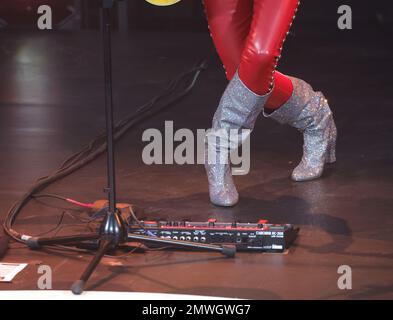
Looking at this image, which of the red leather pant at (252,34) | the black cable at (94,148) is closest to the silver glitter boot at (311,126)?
the red leather pant at (252,34)

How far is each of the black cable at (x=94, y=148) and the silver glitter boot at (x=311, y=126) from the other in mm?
884

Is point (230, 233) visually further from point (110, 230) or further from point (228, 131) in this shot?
point (228, 131)

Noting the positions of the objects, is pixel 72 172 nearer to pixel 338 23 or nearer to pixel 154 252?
pixel 154 252

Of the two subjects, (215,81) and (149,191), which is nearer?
(149,191)

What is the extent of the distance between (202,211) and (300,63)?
313 centimetres

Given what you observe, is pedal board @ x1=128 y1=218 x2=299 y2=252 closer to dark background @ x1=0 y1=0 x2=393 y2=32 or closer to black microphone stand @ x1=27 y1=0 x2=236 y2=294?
black microphone stand @ x1=27 y1=0 x2=236 y2=294

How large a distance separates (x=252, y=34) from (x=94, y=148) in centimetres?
131

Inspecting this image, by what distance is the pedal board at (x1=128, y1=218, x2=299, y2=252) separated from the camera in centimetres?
279

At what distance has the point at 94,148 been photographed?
4.08m

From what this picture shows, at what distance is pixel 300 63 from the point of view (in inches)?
242

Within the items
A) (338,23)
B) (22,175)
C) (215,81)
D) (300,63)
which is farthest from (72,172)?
(338,23)

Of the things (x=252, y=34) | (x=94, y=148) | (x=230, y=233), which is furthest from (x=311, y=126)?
(x=94, y=148)

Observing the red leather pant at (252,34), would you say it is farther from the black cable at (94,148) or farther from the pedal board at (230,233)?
the black cable at (94,148)

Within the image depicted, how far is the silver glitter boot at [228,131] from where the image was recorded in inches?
122
